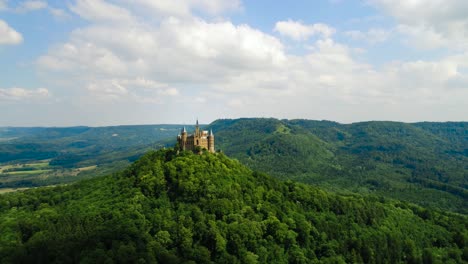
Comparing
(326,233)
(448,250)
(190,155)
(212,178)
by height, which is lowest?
(448,250)

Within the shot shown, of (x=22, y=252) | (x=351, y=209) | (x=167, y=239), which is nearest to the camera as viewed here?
(x=22, y=252)

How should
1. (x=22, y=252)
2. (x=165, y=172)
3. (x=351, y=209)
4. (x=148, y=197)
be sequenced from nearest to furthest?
(x=22, y=252)
(x=148, y=197)
(x=165, y=172)
(x=351, y=209)

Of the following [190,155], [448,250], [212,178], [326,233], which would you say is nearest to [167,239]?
Result: [212,178]

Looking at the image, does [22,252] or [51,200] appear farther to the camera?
[51,200]

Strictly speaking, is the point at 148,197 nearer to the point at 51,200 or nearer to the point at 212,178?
the point at 212,178

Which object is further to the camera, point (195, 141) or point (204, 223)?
point (195, 141)

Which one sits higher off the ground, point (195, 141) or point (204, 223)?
point (195, 141)

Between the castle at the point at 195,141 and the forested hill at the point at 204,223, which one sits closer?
the forested hill at the point at 204,223

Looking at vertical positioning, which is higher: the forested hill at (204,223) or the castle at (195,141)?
the castle at (195,141)
